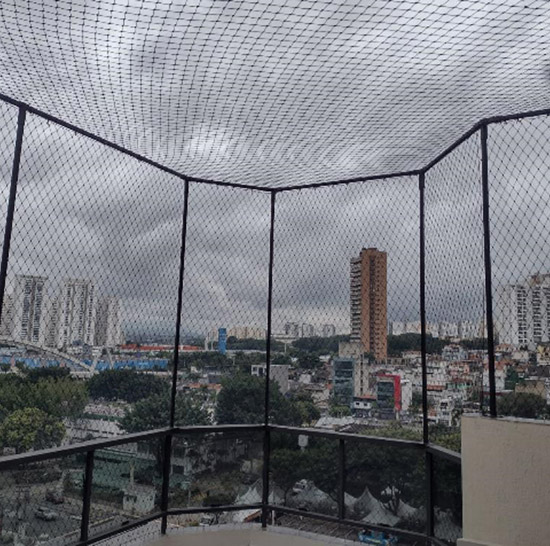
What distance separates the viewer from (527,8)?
2.11 meters

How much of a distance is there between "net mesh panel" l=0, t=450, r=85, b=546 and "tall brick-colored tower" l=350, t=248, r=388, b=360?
2.26m

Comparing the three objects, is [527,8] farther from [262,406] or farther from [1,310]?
[262,406]

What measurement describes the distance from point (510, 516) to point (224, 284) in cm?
273

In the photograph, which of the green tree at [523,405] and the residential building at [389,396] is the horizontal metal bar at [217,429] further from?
Answer: the green tree at [523,405]

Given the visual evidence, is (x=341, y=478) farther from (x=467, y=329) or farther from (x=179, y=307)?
(x=179, y=307)

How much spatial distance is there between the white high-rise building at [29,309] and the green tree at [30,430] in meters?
0.45

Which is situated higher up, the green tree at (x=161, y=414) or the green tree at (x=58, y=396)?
the green tree at (x=58, y=396)

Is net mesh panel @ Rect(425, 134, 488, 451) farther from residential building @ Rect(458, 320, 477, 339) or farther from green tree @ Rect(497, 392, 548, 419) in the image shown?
green tree @ Rect(497, 392, 548, 419)

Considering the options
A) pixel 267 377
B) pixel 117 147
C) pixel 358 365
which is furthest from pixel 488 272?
pixel 117 147

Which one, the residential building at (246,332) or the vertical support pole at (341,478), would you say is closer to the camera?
the vertical support pole at (341,478)

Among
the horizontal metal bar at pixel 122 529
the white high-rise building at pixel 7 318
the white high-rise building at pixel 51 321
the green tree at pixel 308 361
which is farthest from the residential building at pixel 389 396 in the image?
the white high-rise building at pixel 7 318

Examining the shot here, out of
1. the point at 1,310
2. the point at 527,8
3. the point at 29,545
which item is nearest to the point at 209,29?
the point at 527,8

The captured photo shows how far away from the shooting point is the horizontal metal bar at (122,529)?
3109 mm

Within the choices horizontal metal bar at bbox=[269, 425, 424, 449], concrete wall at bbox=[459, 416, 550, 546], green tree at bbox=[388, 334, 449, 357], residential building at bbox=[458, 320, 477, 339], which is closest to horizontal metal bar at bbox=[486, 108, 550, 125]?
residential building at bbox=[458, 320, 477, 339]
